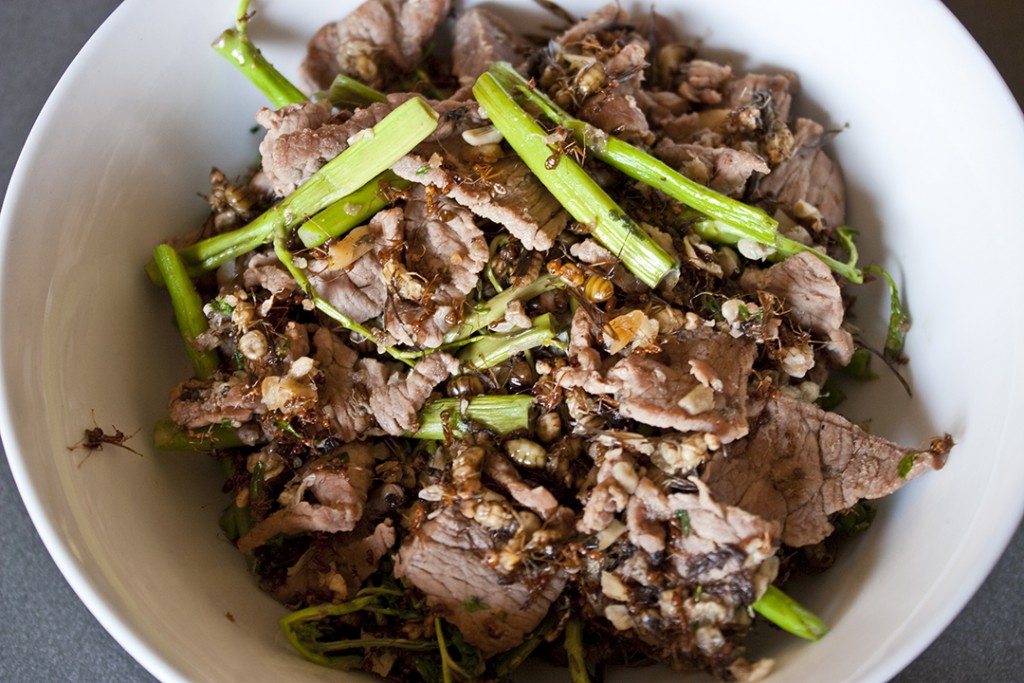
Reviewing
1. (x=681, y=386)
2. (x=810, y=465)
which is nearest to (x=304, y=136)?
(x=681, y=386)

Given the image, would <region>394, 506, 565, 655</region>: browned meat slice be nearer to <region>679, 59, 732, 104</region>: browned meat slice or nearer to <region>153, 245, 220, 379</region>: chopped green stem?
<region>153, 245, 220, 379</region>: chopped green stem

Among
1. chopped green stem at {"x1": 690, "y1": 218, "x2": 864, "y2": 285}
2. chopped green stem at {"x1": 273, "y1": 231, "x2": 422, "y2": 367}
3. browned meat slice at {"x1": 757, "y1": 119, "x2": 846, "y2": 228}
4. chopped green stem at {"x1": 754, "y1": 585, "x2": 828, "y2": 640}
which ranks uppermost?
browned meat slice at {"x1": 757, "y1": 119, "x2": 846, "y2": 228}

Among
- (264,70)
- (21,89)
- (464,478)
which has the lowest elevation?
(21,89)

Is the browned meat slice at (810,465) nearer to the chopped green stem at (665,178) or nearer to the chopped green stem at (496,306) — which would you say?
the chopped green stem at (665,178)

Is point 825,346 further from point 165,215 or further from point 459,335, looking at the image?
point 165,215

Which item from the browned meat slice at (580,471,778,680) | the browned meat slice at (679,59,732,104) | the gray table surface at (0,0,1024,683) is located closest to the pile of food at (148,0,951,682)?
the browned meat slice at (580,471,778,680)

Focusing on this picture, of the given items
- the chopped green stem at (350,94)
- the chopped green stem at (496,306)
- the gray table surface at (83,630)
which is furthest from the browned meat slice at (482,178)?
the gray table surface at (83,630)

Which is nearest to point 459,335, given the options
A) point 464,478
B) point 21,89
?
point 464,478

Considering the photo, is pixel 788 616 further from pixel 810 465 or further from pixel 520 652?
pixel 520 652
